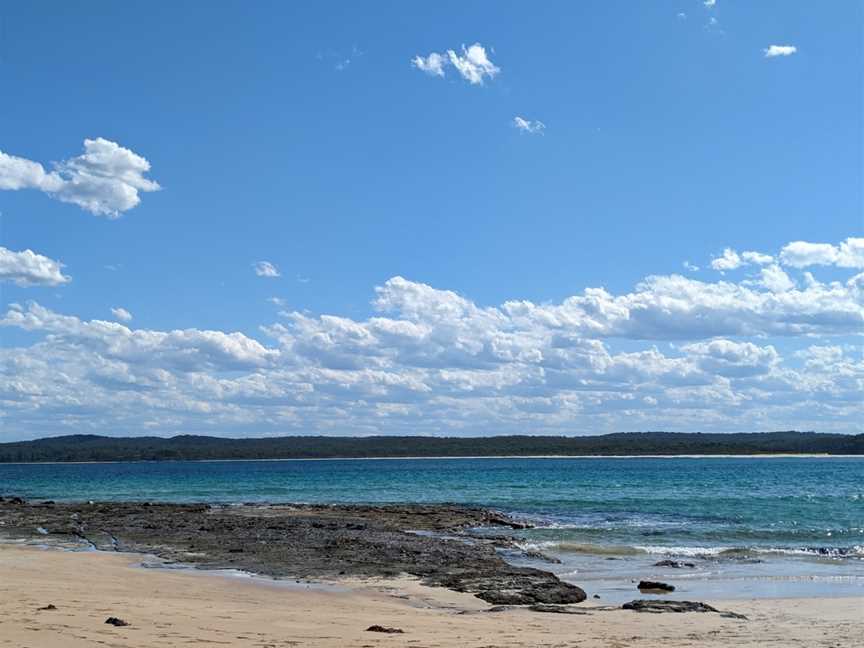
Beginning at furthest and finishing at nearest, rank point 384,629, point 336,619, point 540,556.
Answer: point 540,556 → point 336,619 → point 384,629

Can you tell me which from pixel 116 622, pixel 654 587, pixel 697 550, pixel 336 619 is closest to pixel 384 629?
pixel 336 619

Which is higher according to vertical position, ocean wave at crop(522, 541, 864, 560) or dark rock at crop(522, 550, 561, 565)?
dark rock at crop(522, 550, 561, 565)

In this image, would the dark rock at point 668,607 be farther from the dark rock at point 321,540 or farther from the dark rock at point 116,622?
the dark rock at point 116,622

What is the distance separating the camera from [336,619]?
50.2 feet

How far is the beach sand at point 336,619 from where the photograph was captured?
42.9 ft

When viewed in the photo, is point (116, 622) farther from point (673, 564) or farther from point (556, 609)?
point (673, 564)

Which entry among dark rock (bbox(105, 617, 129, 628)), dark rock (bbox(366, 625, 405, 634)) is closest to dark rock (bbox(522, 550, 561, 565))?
dark rock (bbox(366, 625, 405, 634))

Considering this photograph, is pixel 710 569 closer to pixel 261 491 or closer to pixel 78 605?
pixel 78 605

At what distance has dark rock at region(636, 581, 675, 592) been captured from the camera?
65.7ft

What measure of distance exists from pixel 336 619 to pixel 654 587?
26.3 feet

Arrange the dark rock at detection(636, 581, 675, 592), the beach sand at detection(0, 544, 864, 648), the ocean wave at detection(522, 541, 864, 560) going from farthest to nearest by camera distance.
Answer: the ocean wave at detection(522, 541, 864, 560), the dark rock at detection(636, 581, 675, 592), the beach sand at detection(0, 544, 864, 648)

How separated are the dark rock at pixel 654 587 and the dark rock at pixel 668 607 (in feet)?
7.70

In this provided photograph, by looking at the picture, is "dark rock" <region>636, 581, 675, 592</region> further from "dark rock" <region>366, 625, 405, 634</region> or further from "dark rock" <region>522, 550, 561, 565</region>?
"dark rock" <region>366, 625, 405, 634</region>

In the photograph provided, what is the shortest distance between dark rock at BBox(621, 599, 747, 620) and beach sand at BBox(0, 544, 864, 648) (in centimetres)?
43
